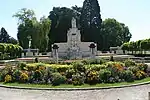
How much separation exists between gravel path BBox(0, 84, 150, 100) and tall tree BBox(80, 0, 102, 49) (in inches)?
1984

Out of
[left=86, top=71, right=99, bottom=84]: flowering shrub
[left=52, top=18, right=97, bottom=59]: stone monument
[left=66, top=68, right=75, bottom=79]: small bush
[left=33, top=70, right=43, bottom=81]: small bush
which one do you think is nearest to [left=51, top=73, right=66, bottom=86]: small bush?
[left=66, top=68, right=75, bottom=79]: small bush

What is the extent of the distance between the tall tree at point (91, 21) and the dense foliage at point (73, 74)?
4666 centimetres

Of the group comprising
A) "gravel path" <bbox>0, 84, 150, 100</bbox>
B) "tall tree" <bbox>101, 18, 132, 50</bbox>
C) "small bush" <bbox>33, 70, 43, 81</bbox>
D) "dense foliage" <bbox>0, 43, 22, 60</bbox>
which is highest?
"tall tree" <bbox>101, 18, 132, 50</bbox>

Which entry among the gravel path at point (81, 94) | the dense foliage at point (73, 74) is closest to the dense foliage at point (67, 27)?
the dense foliage at point (73, 74)

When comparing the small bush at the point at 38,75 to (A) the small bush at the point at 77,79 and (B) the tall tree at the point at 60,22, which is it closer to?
(A) the small bush at the point at 77,79

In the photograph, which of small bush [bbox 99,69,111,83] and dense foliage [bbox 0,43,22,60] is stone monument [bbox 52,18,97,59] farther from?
small bush [bbox 99,69,111,83]

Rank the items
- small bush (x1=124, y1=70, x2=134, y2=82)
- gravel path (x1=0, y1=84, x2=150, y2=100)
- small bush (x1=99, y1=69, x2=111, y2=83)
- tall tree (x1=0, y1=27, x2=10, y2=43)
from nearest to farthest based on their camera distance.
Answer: gravel path (x1=0, y1=84, x2=150, y2=100) → small bush (x1=99, y1=69, x2=111, y2=83) → small bush (x1=124, y1=70, x2=134, y2=82) → tall tree (x1=0, y1=27, x2=10, y2=43)

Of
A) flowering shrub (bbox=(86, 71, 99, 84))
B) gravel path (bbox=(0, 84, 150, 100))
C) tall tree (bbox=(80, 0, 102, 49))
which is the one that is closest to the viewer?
gravel path (bbox=(0, 84, 150, 100))

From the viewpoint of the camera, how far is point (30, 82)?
16359mm

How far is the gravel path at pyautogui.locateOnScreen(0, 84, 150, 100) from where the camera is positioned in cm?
1259

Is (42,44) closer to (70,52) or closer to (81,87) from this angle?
(70,52)

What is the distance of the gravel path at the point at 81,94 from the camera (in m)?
12.6

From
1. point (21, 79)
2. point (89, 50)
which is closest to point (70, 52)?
point (89, 50)

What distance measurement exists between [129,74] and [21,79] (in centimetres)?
655
